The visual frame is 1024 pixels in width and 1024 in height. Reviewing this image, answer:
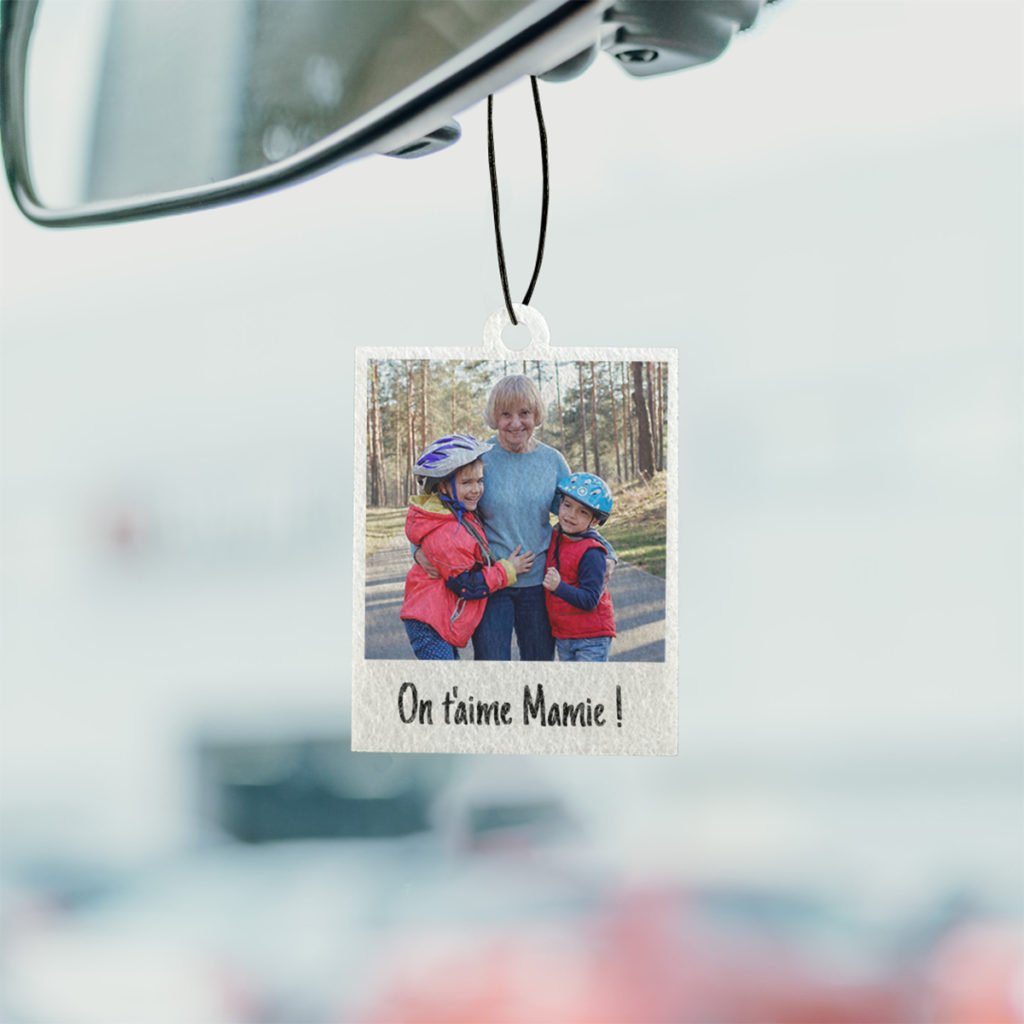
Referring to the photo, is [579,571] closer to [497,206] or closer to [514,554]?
[514,554]

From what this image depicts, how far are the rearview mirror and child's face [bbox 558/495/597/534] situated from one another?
18 centimetres

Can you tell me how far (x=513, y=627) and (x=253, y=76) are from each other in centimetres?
24

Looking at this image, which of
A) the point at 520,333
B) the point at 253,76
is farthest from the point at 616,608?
the point at 253,76

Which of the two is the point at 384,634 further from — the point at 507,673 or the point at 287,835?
the point at 287,835

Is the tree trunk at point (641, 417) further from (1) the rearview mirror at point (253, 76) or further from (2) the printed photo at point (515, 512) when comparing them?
(1) the rearview mirror at point (253, 76)

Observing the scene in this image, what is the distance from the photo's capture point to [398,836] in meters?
1.17

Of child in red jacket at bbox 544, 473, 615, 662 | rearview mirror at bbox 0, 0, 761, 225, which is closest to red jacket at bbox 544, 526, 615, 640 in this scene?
child in red jacket at bbox 544, 473, 615, 662

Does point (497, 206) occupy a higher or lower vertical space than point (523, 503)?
higher

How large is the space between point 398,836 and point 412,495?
849mm

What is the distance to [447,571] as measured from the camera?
1.35ft

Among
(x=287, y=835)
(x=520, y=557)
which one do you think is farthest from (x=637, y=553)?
(x=287, y=835)

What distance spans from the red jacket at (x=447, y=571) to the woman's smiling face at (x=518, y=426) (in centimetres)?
3

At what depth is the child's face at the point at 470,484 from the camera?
0.41m

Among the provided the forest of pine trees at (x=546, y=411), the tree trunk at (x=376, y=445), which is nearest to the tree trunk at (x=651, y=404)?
the forest of pine trees at (x=546, y=411)
